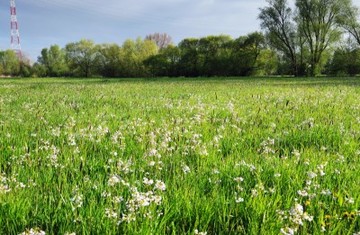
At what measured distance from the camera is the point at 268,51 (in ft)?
336

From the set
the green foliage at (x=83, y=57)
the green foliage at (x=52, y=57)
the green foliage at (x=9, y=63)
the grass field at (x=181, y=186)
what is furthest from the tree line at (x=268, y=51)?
the grass field at (x=181, y=186)

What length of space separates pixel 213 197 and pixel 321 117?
641 cm

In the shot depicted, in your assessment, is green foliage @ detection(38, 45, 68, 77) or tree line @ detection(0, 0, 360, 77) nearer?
tree line @ detection(0, 0, 360, 77)

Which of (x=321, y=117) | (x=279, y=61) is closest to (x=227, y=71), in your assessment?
(x=279, y=61)

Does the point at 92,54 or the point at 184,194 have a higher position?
the point at 92,54

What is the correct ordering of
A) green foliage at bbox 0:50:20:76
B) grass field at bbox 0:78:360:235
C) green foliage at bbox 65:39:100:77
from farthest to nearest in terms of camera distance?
green foliage at bbox 0:50:20:76 → green foliage at bbox 65:39:100:77 → grass field at bbox 0:78:360:235

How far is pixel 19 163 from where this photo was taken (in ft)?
14.0

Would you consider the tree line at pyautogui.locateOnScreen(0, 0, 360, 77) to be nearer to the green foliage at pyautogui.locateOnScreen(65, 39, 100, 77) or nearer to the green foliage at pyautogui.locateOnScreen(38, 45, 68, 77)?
the green foliage at pyautogui.locateOnScreen(65, 39, 100, 77)

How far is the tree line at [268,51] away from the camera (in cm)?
8538

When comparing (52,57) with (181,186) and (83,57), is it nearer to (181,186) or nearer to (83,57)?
(83,57)

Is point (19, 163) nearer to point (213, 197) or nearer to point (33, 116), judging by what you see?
point (213, 197)

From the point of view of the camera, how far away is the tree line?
8538cm

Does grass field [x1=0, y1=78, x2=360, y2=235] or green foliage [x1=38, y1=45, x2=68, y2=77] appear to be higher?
green foliage [x1=38, y1=45, x2=68, y2=77]

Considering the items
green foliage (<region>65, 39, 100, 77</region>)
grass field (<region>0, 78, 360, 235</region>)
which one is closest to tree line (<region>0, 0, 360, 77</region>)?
green foliage (<region>65, 39, 100, 77</region>)
